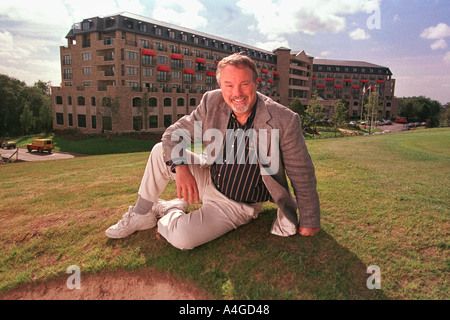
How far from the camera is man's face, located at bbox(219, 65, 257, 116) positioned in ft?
10.1

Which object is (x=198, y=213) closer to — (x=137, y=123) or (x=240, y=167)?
(x=240, y=167)

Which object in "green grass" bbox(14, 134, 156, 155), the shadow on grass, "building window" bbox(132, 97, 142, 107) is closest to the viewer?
the shadow on grass

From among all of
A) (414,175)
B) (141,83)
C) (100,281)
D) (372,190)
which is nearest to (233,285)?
(100,281)

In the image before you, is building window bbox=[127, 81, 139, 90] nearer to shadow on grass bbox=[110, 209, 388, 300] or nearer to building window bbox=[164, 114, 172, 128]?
building window bbox=[164, 114, 172, 128]

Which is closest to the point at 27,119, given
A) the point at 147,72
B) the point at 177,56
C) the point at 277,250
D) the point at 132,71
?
the point at 132,71

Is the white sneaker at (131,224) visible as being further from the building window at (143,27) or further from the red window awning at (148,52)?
the building window at (143,27)

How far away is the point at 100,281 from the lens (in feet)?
9.57

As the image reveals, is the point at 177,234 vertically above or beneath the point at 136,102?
beneath

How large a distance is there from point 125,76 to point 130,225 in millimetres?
42223

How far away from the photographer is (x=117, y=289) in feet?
9.20

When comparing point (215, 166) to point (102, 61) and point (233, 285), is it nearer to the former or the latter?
point (233, 285)

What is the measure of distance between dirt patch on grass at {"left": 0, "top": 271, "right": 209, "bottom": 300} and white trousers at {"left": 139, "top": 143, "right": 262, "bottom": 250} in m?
0.45

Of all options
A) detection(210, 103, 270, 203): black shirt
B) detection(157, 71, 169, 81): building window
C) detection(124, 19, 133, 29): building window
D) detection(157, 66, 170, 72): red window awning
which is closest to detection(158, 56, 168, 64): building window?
detection(157, 66, 170, 72): red window awning

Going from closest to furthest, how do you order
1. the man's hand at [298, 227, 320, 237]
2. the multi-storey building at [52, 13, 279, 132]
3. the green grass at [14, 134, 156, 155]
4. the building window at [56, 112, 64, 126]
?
the man's hand at [298, 227, 320, 237] < the green grass at [14, 134, 156, 155] < the multi-storey building at [52, 13, 279, 132] < the building window at [56, 112, 64, 126]
